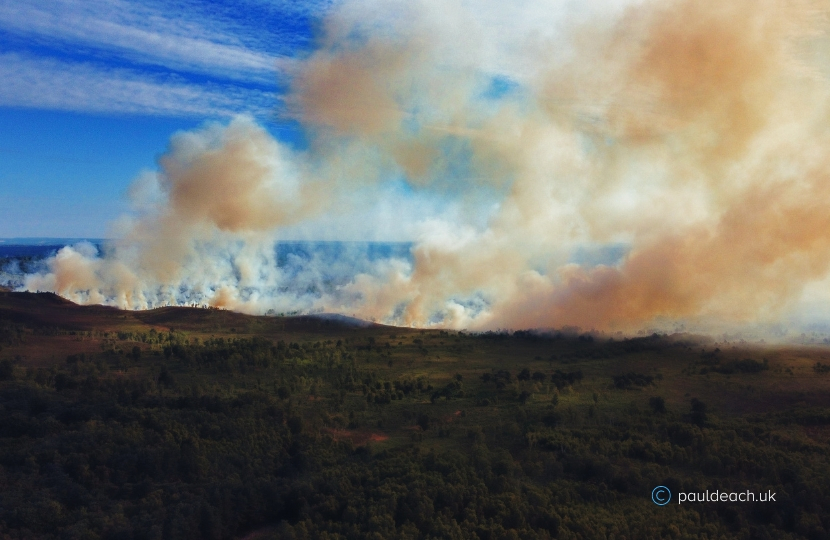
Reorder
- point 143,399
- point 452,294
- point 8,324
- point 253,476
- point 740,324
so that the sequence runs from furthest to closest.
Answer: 1. point 452,294
2. point 740,324
3. point 8,324
4. point 143,399
5. point 253,476

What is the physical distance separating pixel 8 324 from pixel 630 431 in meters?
59.9

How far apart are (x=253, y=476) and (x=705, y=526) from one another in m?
18.8

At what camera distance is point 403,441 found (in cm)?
3425

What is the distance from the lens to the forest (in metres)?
22.7

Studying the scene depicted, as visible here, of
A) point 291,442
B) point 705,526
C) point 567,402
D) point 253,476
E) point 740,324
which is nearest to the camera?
point 705,526

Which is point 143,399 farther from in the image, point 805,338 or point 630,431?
point 805,338

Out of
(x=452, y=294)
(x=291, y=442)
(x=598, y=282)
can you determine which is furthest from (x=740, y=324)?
(x=291, y=442)

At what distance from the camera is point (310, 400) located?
4225 centimetres

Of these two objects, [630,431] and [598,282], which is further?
[598,282]

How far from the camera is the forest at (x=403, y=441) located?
22.7m

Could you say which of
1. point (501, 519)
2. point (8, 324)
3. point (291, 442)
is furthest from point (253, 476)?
point (8, 324)

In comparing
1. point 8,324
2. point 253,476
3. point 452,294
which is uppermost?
point 452,294

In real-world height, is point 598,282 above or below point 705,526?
above

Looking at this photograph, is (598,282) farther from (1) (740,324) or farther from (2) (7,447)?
(2) (7,447)
